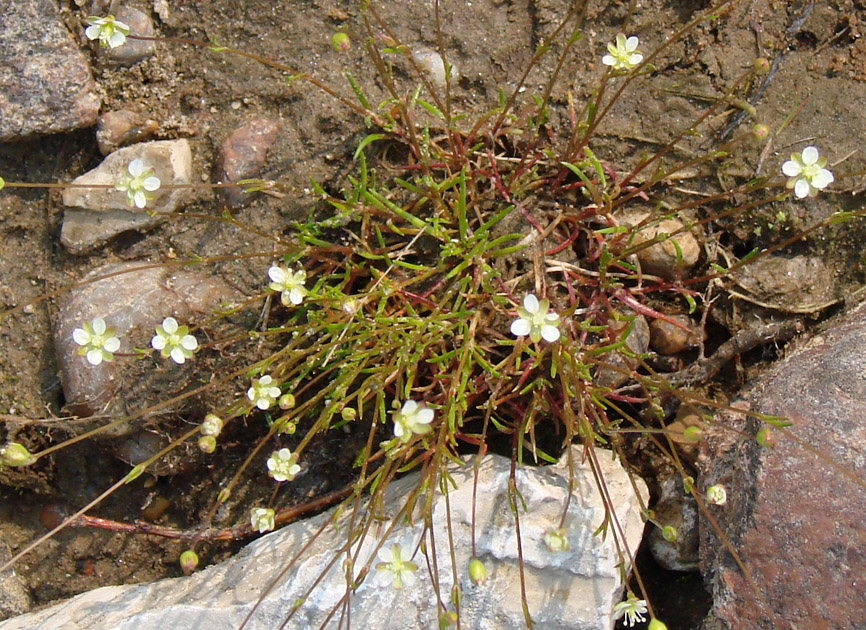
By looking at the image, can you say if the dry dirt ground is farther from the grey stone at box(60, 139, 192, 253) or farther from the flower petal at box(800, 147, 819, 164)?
the flower petal at box(800, 147, 819, 164)

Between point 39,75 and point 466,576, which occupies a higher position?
point 39,75

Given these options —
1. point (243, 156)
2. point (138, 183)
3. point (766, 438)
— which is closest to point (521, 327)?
point (766, 438)

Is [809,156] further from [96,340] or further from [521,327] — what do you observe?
[96,340]

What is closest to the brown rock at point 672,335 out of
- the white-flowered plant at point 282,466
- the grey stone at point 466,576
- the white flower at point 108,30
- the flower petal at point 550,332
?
the grey stone at point 466,576

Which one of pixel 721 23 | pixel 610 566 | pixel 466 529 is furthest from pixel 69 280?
pixel 721 23

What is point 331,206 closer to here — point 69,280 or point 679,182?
point 69,280

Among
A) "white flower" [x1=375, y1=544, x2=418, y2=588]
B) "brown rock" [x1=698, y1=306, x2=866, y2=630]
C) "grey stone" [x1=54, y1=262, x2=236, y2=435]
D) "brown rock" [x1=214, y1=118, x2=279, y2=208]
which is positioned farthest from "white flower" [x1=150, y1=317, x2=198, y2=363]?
"brown rock" [x1=698, y1=306, x2=866, y2=630]
